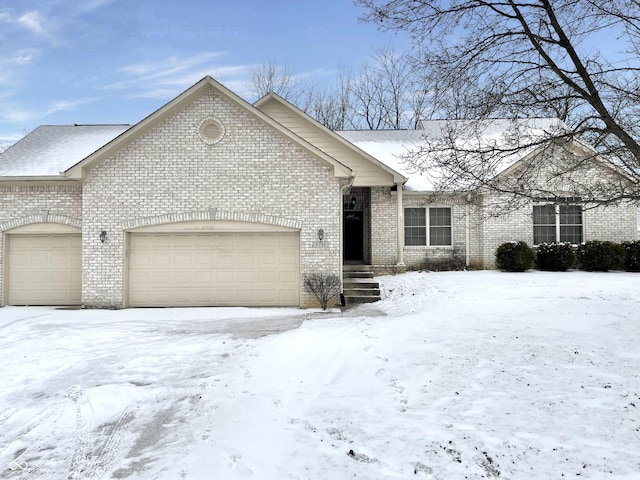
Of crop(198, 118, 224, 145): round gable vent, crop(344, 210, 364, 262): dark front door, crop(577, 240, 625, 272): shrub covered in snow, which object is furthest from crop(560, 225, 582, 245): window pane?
crop(198, 118, 224, 145): round gable vent

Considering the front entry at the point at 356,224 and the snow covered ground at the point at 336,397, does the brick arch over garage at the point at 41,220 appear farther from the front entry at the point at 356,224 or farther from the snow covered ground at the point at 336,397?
the front entry at the point at 356,224

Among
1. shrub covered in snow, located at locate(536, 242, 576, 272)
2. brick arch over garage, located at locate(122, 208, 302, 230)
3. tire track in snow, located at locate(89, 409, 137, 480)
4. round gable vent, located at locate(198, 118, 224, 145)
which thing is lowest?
tire track in snow, located at locate(89, 409, 137, 480)

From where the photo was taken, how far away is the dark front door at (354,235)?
57.1 ft

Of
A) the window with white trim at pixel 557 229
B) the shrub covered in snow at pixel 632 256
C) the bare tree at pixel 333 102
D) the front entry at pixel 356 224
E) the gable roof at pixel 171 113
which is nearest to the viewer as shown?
the gable roof at pixel 171 113

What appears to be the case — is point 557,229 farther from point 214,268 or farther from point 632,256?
point 214,268

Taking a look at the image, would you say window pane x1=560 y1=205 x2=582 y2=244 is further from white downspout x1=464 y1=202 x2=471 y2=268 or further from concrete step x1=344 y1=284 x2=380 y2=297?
concrete step x1=344 y1=284 x2=380 y2=297

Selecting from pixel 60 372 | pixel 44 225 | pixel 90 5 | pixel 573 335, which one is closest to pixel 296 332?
pixel 60 372

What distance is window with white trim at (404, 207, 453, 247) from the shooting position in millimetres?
16312

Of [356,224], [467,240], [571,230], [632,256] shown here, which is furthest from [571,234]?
[356,224]

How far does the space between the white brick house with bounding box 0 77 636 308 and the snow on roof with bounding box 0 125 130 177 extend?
154 mm

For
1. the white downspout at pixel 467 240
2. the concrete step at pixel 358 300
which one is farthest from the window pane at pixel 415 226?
the concrete step at pixel 358 300

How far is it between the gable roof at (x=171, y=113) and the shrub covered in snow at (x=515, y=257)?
7.11m

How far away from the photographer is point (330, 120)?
108 ft

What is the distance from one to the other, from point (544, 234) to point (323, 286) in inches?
387
